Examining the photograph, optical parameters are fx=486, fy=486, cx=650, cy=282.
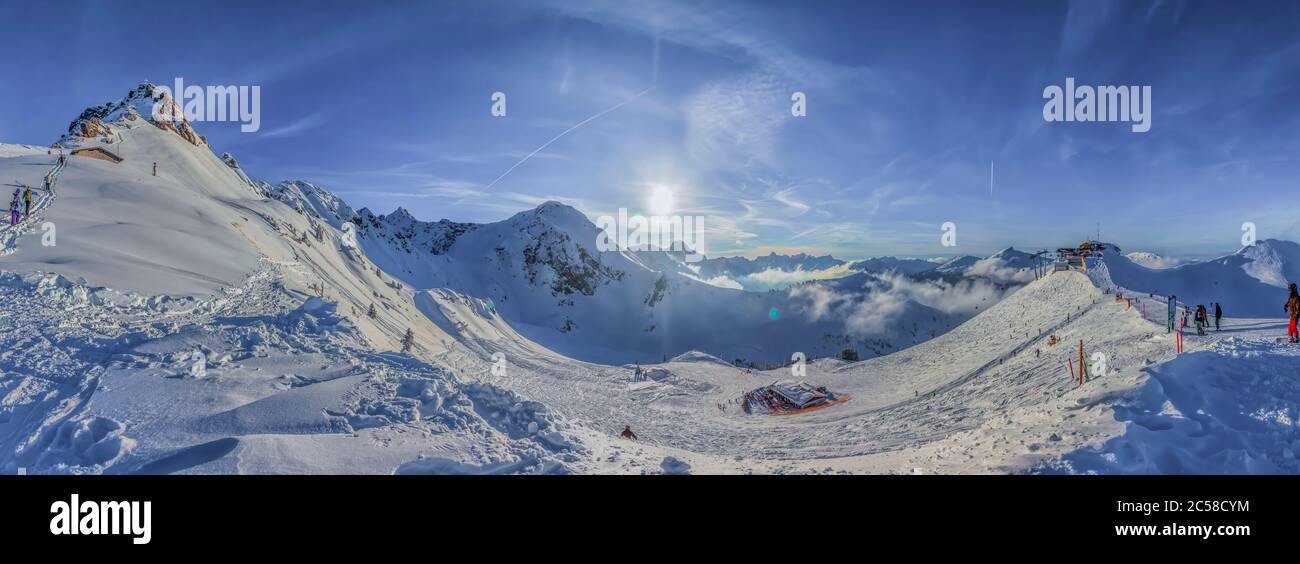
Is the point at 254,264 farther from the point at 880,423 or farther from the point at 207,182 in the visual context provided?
the point at 207,182

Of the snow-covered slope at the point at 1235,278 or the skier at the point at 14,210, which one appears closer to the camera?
the skier at the point at 14,210

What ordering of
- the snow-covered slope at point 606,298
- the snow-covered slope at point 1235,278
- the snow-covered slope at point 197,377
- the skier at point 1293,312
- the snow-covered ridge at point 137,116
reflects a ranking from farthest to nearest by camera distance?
1. the snow-covered slope at point 606,298
2. the snow-covered slope at point 1235,278
3. the snow-covered ridge at point 137,116
4. the skier at point 1293,312
5. the snow-covered slope at point 197,377

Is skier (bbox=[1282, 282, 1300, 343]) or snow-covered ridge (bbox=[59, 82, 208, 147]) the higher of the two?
snow-covered ridge (bbox=[59, 82, 208, 147])

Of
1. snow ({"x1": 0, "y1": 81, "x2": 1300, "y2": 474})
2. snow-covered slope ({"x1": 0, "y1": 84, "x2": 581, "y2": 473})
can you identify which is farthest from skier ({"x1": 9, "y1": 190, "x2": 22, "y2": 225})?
snow ({"x1": 0, "y1": 81, "x2": 1300, "y2": 474})

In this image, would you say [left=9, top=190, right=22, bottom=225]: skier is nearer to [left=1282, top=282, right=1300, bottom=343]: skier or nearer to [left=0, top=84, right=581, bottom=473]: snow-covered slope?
[left=0, top=84, right=581, bottom=473]: snow-covered slope

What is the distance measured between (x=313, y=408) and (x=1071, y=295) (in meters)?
35.7

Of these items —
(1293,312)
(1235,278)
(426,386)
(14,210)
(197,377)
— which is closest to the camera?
(197,377)

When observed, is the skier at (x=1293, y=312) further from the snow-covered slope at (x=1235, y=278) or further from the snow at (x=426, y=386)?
the snow-covered slope at (x=1235, y=278)

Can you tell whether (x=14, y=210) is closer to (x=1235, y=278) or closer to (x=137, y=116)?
(x=137, y=116)

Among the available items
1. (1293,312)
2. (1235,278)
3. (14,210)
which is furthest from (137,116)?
(1235,278)

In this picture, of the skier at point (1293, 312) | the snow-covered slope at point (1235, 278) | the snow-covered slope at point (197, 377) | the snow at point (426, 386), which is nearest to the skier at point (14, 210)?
the snow-covered slope at point (197, 377)

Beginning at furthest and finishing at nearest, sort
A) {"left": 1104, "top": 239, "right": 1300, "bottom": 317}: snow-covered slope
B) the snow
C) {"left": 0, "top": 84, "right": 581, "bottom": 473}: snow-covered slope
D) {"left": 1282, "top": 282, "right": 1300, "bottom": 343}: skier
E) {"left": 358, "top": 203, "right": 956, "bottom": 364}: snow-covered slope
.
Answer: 1. {"left": 358, "top": 203, "right": 956, "bottom": 364}: snow-covered slope
2. {"left": 1104, "top": 239, "right": 1300, "bottom": 317}: snow-covered slope
3. {"left": 1282, "top": 282, "right": 1300, "bottom": 343}: skier
4. the snow
5. {"left": 0, "top": 84, "right": 581, "bottom": 473}: snow-covered slope

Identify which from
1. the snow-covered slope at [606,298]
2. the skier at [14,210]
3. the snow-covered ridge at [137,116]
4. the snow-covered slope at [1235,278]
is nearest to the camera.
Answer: the skier at [14,210]
